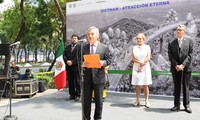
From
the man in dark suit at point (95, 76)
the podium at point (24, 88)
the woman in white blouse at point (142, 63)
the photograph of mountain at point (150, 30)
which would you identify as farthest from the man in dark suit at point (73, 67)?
the man in dark suit at point (95, 76)

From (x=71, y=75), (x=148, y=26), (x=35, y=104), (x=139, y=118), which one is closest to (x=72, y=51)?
(x=71, y=75)

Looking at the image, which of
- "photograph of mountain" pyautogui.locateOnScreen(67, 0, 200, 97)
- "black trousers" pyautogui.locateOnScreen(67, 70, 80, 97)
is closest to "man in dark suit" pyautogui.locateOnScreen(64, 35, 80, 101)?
"black trousers" pyautogui.locateOnScreen(67, 70, 80, 97)

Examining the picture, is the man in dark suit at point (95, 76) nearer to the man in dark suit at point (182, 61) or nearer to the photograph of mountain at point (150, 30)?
the man in dark suit at point (182, 61)

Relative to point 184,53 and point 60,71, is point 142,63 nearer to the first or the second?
point 184,53

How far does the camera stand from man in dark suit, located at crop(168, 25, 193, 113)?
5.12 m

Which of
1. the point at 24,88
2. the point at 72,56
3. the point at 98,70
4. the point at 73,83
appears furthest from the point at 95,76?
the point at 24,88

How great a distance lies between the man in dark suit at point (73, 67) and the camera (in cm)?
654

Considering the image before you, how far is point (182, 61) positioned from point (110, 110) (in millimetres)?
1680

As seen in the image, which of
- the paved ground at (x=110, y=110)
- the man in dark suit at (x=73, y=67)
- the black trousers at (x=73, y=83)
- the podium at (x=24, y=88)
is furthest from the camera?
the podium at (x=24, y=88)

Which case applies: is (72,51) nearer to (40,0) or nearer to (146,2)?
(146,2)

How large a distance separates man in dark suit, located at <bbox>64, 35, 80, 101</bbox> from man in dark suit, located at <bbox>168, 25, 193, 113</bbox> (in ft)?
7.65

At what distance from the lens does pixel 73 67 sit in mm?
6711

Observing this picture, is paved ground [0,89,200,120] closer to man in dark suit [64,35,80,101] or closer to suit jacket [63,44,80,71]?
man in dark suit [64,35,80,101]

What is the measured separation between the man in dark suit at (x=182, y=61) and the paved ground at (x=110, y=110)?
1.03 feet
